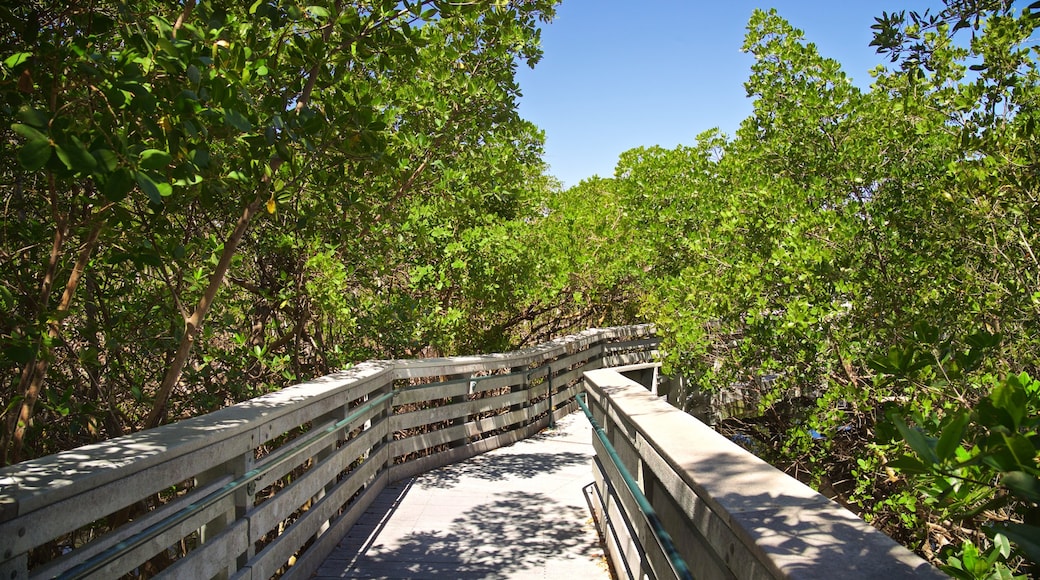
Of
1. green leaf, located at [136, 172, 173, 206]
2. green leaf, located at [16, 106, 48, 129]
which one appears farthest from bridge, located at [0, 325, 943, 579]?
green leaf, located at [16, 106, 48, 129]

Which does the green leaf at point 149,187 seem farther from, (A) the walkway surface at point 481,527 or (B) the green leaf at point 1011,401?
(A) the walkway surface at point 481,527

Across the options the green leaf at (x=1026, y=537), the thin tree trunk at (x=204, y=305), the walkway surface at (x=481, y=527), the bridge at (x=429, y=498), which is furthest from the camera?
the walkway surface at (x=481, y=527)

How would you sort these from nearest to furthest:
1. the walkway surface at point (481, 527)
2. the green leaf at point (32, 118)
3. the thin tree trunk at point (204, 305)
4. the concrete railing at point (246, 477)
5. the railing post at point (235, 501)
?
the green leaf at point (32, 118) → the concrete railing at point (246, 477) → the railing post at point (235, 501) → the thin tree trunk at point (204, 305) → the walkway surface at point (481, 527)

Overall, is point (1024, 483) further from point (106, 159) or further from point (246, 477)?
point (246, 477)

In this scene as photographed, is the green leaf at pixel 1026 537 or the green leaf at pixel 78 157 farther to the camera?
the green leaf at pixel 78 157

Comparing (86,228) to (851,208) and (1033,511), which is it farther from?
(851,208)

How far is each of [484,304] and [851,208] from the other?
4604 millimetres

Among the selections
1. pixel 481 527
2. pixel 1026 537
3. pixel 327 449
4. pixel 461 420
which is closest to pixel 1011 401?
pixel 1026 537

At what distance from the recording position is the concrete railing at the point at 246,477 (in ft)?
7.76

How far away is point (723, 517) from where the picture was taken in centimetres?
240

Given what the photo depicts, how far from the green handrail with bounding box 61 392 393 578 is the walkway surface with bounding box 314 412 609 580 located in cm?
95

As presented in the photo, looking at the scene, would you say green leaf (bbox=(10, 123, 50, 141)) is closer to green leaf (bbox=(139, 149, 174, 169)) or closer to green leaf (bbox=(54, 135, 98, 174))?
green leaf (bbox=(54, 135, 98, 174))

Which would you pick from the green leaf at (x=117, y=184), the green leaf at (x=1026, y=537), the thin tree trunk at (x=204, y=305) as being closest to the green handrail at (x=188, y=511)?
the thin tree trunk at (x=204, y=305)

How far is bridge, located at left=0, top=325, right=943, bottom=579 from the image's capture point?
7.43 ft
